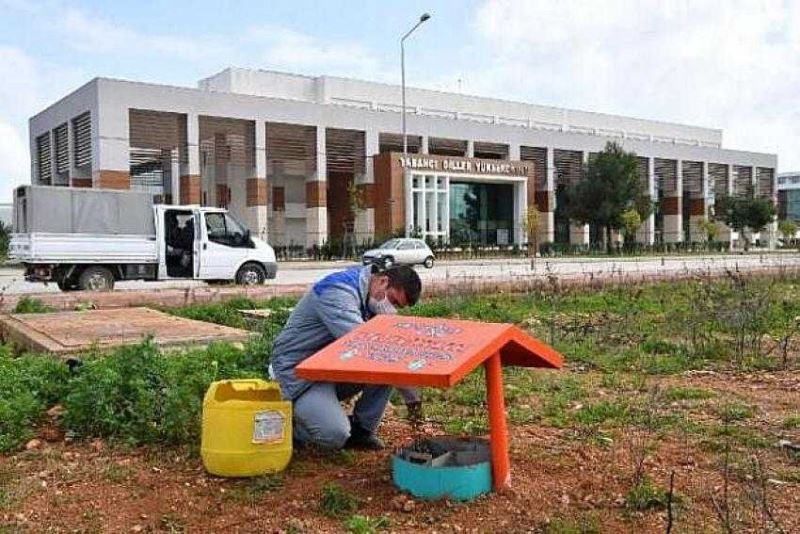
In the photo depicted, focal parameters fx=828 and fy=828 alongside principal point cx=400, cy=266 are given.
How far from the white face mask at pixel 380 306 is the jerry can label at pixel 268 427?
751 millimetres

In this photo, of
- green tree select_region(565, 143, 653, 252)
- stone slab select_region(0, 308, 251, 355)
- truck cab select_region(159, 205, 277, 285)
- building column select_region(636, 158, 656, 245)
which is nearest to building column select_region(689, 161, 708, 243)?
building column select_region(636, 158, 656, 245)

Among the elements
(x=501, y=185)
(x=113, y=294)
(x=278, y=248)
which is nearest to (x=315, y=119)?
(x=278, y=248)

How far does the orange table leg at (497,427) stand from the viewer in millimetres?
3959

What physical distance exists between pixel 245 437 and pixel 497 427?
128 centimetres

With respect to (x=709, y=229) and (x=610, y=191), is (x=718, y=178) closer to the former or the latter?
(x=709, y=229)

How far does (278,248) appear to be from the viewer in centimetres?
5044

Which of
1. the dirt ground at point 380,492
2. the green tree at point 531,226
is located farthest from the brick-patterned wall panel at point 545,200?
the dirt ground at point 380,492

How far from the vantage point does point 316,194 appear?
160 ft

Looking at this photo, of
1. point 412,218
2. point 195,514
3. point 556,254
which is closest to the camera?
point 195,514

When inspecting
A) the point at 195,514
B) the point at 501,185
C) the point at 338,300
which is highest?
the point at 501,185

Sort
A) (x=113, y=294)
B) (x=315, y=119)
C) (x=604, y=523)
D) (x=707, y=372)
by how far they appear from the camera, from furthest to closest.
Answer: (x=315, y=119), (x=113, y=294), (x=707, y=372), (x=604, y=523)

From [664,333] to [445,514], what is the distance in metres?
6.55

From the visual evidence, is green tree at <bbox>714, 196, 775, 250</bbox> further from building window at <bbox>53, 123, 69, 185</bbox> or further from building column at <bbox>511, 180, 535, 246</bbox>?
building window at <bbox>53, 123, 69, 185</bbox>

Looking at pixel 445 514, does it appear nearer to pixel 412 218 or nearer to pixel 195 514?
pixel 195 514
